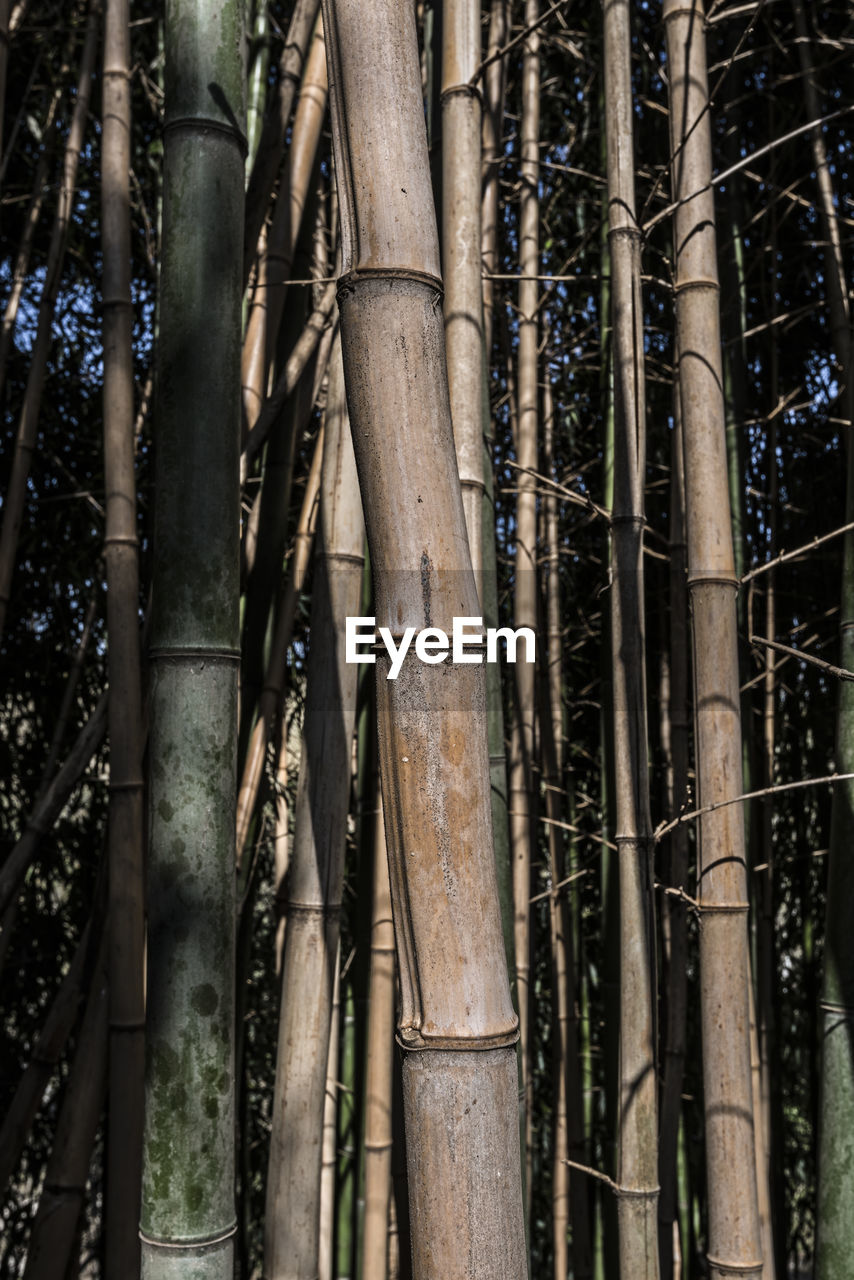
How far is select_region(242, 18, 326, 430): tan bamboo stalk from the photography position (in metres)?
1.57

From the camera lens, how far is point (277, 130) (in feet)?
4.56

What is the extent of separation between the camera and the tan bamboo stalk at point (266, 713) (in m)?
1.55

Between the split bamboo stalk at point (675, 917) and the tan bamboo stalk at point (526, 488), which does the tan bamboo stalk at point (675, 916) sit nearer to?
the split bamboo stalk at point (675, 917)

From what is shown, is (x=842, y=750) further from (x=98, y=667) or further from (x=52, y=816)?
(x=98, y=667)

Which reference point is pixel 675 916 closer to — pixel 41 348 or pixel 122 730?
pixel 122 730

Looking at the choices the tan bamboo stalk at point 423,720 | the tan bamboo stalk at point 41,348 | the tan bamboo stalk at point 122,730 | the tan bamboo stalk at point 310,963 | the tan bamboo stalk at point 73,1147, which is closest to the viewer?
the tan bamboo stalk at point 423,720

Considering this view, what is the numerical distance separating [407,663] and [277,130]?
1003 mm

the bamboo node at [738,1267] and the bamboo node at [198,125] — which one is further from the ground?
the bamboo node at [198,125]

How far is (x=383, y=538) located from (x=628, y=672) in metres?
0.87

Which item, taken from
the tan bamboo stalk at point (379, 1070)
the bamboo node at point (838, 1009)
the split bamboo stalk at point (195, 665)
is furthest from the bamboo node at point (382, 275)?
the bamboo node at point (838, 1009)

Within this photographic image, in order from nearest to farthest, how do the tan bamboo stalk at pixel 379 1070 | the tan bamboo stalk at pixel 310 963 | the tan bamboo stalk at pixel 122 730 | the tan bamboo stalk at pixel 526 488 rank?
the tan bamboo stalk at pixel 310 963 < the tan bamboo stalk at pixel 122 730 < the tan bamboo stalk at pixel 379 1070 < the tan bamboo stalk at pixel 526 488

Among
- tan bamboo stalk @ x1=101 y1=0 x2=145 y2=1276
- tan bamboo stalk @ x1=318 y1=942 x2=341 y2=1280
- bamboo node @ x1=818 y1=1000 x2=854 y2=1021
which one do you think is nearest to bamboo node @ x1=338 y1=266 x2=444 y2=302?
tan bamboo stalk @ x1=101 y1=0 x2=145 y2=1276

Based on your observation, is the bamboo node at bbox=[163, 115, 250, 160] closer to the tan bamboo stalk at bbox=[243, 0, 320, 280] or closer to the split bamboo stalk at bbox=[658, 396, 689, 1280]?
the tan bamboo stalk at bbox=[243, 0, 320, 280]

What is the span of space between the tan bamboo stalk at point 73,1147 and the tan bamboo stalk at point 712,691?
738mm
